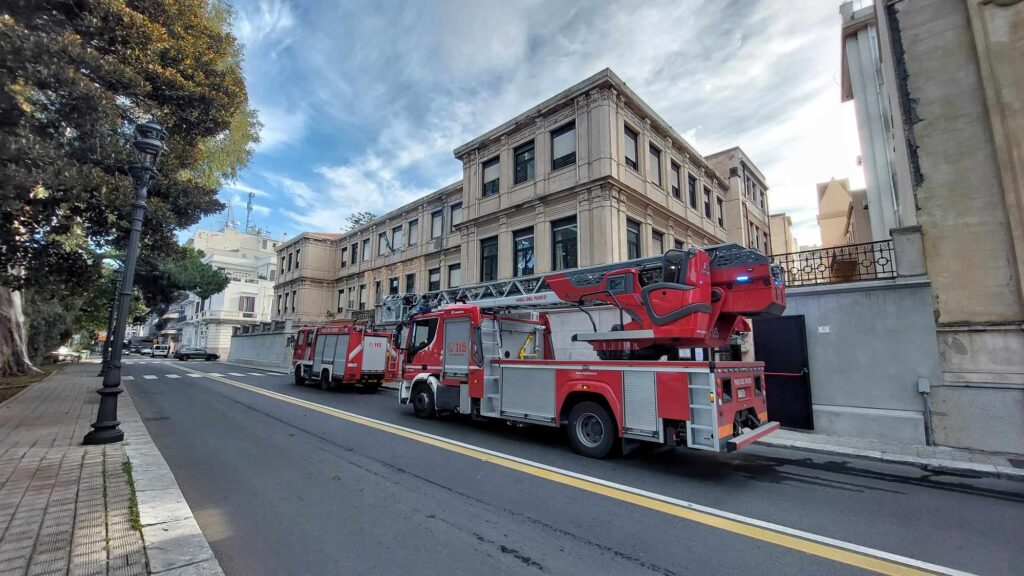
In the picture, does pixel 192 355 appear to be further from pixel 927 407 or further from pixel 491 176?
pixel 927 407

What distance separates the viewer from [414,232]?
93.8 ft

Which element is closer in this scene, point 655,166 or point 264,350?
point 655,166

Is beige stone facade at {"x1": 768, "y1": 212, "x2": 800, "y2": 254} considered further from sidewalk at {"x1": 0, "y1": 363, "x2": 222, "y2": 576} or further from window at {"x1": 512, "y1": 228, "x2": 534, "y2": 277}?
sidewalk at {"x1": 0, "y1": 363, "x2": 222, "y2": 576}

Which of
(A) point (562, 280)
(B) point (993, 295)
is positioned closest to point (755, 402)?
(A) point (562, 280)

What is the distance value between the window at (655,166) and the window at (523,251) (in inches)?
225

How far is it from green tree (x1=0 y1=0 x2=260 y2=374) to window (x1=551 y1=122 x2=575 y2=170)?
34.8ft

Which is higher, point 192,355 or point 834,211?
point 834,211

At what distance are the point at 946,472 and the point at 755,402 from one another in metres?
3.17

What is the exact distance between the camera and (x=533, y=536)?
415 cm

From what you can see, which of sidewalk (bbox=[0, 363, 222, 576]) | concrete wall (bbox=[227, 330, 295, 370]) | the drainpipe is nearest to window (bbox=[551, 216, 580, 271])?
the drainpipe

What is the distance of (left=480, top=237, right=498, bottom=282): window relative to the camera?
1912cm

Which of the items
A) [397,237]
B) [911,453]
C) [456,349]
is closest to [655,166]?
[456,349]

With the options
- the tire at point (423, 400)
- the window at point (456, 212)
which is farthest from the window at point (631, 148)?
the tire at point (423, 400)

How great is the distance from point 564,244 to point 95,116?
13.0 m
